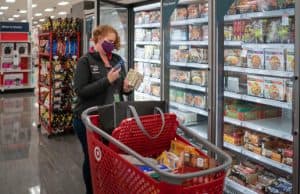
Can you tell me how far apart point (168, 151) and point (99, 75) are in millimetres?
1208

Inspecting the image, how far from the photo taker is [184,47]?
4234 millimetres

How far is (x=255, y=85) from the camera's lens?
125 inches

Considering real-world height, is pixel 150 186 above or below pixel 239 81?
below

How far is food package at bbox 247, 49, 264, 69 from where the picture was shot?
10.1 ft

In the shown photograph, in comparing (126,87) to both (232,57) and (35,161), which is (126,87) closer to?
(232,57)

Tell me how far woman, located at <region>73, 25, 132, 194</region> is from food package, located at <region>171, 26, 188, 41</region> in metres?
1.39

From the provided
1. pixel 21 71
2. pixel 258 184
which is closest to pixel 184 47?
pixel 258 184

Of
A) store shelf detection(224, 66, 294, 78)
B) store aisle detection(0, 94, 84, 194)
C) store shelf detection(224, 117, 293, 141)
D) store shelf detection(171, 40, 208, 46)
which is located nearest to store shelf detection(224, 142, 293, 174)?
store shelf detection(224, 117, 293, 141)

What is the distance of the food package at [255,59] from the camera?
3066mm

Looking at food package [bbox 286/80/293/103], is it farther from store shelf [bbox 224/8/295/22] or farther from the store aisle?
the store aisle

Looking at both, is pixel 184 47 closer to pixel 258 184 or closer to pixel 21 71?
pixel 258 184

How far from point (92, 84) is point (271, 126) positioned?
59.7 inches

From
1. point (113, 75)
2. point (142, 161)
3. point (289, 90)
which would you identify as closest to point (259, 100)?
point (289, 90)

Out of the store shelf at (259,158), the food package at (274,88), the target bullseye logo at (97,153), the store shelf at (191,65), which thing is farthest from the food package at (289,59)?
the target bullseye logo at (97,153)
